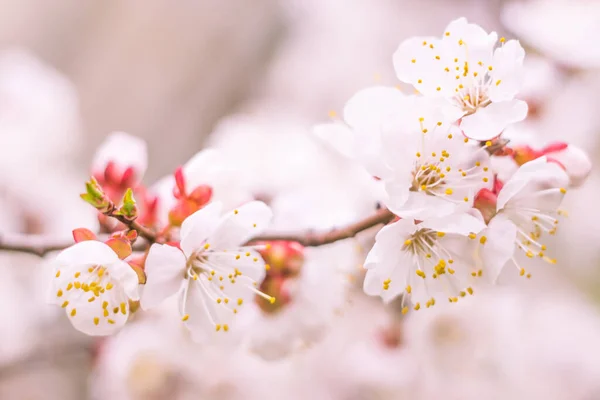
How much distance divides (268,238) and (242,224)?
6 centimetres

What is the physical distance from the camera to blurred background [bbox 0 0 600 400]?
1045 mm

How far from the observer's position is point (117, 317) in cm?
56

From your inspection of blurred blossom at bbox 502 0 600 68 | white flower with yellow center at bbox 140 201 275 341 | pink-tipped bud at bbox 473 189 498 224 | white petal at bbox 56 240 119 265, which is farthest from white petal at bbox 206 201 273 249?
blurred blossom at bbox 502 0 600 68

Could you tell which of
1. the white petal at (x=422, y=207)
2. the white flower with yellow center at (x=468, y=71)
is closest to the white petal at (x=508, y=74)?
the white flower with yellow center at (x=468, y=71)

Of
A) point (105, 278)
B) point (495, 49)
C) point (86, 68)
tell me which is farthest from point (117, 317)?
point (86, 68)

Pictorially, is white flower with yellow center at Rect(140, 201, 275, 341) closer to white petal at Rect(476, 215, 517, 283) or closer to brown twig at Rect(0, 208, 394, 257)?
brown twig at Rect(0, 208, 394, 257)

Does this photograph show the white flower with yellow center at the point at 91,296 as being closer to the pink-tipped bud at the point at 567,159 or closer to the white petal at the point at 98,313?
the white petal at the point at 98,313

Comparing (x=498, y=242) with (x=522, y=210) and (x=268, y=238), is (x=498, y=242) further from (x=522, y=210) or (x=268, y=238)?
(x=268, y=238)

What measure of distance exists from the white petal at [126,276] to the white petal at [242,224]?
0.29ft

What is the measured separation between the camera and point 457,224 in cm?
50

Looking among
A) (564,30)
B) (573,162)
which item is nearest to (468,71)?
(573,162)

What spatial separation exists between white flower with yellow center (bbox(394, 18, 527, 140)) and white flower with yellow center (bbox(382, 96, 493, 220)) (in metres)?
0.02

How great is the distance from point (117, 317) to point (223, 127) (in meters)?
1.08

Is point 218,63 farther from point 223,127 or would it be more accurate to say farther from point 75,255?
point 75,255
